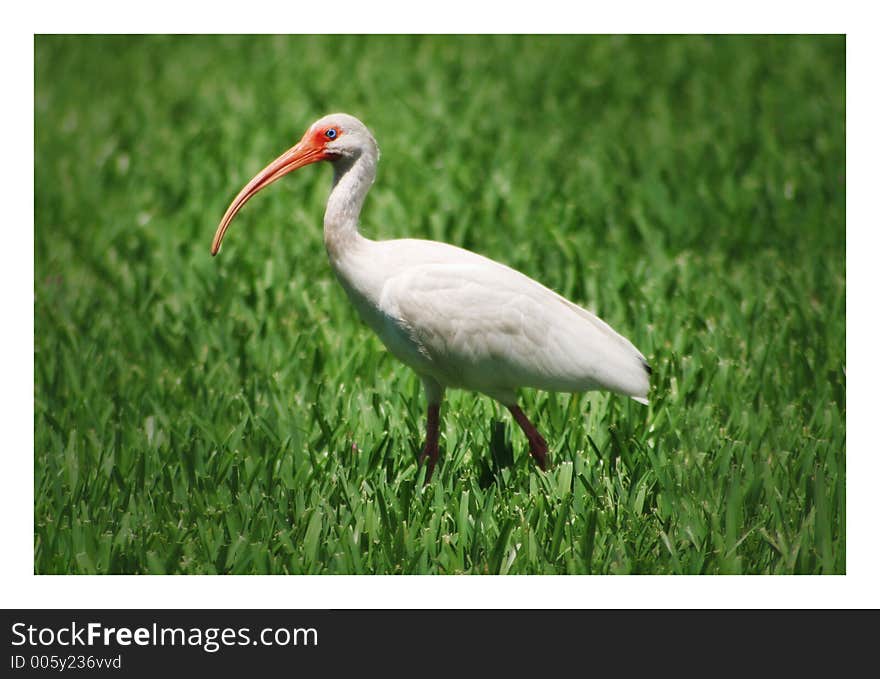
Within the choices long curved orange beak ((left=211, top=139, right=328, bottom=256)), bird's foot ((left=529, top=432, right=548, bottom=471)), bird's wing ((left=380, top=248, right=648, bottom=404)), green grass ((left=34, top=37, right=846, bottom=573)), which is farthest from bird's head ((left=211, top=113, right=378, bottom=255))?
bird's foot ((left=529, top=432, right=548, bottom=471))

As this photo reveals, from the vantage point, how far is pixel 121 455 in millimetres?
4773

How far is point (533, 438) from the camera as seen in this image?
15.4 ft

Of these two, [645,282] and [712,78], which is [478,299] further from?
[712,78]

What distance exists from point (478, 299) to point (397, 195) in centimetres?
339

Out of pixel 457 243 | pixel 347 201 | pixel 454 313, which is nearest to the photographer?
pixel 454 313

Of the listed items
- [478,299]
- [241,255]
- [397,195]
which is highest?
[397,195]

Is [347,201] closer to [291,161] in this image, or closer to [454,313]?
[291,161]

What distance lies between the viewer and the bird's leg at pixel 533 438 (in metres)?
4.68

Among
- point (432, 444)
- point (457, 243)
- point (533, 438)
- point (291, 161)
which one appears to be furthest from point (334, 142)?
point (457, 243)

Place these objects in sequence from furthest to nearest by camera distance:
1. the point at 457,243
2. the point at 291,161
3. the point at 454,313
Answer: the point at 457,243
the point at 291,161
the point at 454,313

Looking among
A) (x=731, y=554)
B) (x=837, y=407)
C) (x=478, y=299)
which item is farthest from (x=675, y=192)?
(x=731, y=554)

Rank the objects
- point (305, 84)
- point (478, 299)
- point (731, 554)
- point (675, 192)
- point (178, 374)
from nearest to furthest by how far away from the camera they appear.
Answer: point (731, 554)
point (478, 299)
point (178, 374)
point (675, 192)
point (305, 84)

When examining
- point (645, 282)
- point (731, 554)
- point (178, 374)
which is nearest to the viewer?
point (731, 554)

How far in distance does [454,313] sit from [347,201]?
63cm
